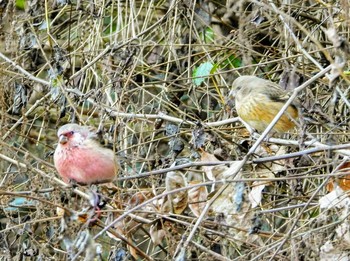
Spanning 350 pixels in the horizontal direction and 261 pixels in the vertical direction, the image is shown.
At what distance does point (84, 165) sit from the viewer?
4.70 metres

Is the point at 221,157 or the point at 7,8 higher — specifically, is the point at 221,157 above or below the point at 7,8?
below

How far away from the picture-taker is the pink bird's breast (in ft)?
15.2

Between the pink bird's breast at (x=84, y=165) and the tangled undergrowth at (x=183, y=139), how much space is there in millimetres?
97

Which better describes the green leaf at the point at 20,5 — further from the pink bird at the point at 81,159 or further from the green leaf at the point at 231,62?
the pink bird at the point at 81,159

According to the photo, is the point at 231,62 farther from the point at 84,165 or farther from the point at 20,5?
the point at 84,165

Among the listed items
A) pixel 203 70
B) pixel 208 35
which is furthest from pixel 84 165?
pixel 208 35

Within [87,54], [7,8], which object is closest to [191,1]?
[87,54]

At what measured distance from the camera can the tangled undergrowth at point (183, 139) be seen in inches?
156

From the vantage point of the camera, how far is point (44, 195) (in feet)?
16.1

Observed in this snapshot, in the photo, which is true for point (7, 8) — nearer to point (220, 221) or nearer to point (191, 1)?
point (191, 1)

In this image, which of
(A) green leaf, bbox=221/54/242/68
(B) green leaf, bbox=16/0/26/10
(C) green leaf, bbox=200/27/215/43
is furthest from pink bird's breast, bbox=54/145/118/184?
(B) green leaf, bbox=16/0/26/10

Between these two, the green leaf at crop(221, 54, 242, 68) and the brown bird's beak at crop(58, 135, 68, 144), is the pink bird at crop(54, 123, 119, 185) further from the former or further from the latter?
the green leaf at crop(221, 54, 242, 68)

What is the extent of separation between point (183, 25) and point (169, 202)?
8.82 feet

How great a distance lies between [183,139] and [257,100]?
1.88 ft
